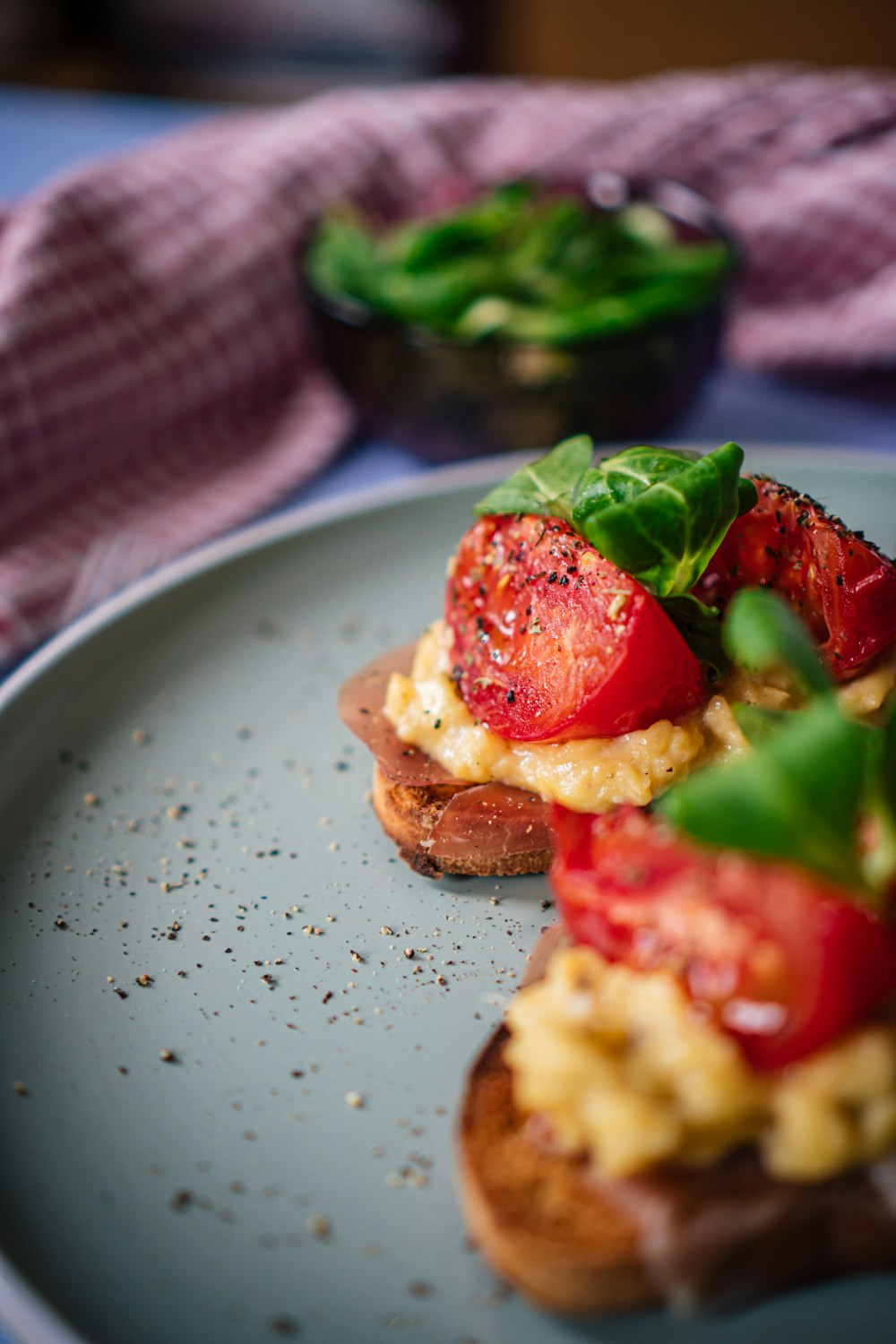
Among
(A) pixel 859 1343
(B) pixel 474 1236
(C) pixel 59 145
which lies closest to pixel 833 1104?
(A) pixel 859 1343

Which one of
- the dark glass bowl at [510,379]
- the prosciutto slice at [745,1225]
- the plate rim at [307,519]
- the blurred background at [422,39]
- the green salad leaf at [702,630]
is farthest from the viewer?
the blurred background at [422,39]

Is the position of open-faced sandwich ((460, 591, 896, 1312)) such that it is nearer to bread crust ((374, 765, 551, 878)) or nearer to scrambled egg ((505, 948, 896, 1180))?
scrambled egg ((505, 948, 896, 1180))

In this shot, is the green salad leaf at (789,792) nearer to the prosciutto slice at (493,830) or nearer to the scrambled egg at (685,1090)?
the scrambled egg at (685,1090)

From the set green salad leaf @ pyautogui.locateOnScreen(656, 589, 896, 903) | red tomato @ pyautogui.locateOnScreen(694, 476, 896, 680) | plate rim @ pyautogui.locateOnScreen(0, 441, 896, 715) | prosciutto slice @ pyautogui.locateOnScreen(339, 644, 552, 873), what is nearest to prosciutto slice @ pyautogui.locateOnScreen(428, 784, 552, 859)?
prosciutto slice @ pyautogui.locateOnScreen(339, 644, 552, 873)

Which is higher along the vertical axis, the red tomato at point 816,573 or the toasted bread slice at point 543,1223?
the red tomato at point 816,573

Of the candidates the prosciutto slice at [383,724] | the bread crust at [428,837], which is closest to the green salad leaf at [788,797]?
the bread crust at [428,837]

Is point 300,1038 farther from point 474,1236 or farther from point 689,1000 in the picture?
point 689,1000

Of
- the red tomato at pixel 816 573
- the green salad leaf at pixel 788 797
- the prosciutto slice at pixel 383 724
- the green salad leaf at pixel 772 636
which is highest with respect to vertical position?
the green salad leaf at pixel 772 636

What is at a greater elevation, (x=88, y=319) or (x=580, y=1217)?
(x=88, y=319)

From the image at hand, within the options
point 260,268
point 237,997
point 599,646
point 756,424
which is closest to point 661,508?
point 599,646
